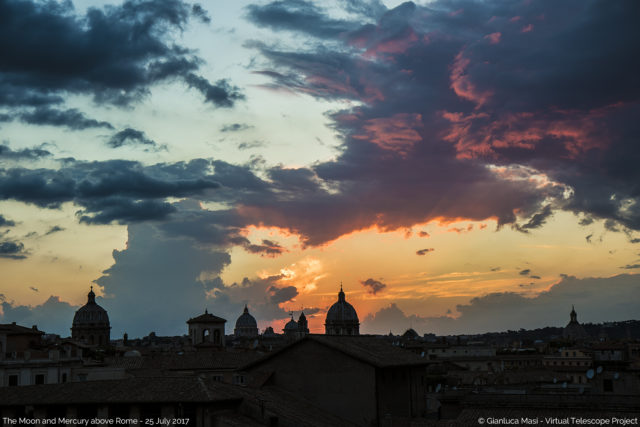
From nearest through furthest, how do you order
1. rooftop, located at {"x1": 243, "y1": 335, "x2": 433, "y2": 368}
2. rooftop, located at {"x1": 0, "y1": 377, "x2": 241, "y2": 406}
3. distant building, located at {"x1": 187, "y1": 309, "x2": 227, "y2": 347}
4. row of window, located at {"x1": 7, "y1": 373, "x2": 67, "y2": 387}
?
rooftop, located at {"x1": 0, "y1": 377, "x2": 241, "y2": 406}, rooftop, located at {"x1": 243, "y1": 335, "x2": 433, "y2": 368}, row of window, located at {"x1": 7, "y1": 373, "x2": 67, "y2": 387}, distant building, located at {"x1": 187, "y1": 309, "x2": 227, "y2": 347}

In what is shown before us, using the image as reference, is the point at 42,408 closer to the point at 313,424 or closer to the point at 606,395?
the point at 313,424

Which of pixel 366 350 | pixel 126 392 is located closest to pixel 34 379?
pixel 126 392

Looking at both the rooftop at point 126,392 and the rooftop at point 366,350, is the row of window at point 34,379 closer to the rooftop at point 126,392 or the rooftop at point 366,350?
the rooftop at point 126,392

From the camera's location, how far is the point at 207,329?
480 ft

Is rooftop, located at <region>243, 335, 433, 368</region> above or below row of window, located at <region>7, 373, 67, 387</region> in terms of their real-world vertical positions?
above

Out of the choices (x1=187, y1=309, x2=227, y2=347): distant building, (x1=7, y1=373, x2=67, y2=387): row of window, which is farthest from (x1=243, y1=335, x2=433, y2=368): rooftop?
(x1=187, y1=309, x2=227, y2=347): distant building

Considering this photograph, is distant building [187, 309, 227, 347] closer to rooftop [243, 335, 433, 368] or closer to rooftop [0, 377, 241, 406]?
rooftop [243, 335, 433, 368]

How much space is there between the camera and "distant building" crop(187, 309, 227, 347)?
146 metres

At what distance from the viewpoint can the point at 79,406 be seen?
3922cm

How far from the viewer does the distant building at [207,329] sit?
145625 mm

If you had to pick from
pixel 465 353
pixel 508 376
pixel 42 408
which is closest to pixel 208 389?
pixel 42 408

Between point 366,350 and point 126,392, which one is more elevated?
point 366,350

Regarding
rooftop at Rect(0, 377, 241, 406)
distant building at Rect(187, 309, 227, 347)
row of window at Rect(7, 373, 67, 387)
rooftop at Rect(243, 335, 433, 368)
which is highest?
distant building at Rect(187, 309, 227, 347)

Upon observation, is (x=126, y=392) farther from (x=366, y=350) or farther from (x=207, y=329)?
(x=207, y=329)
